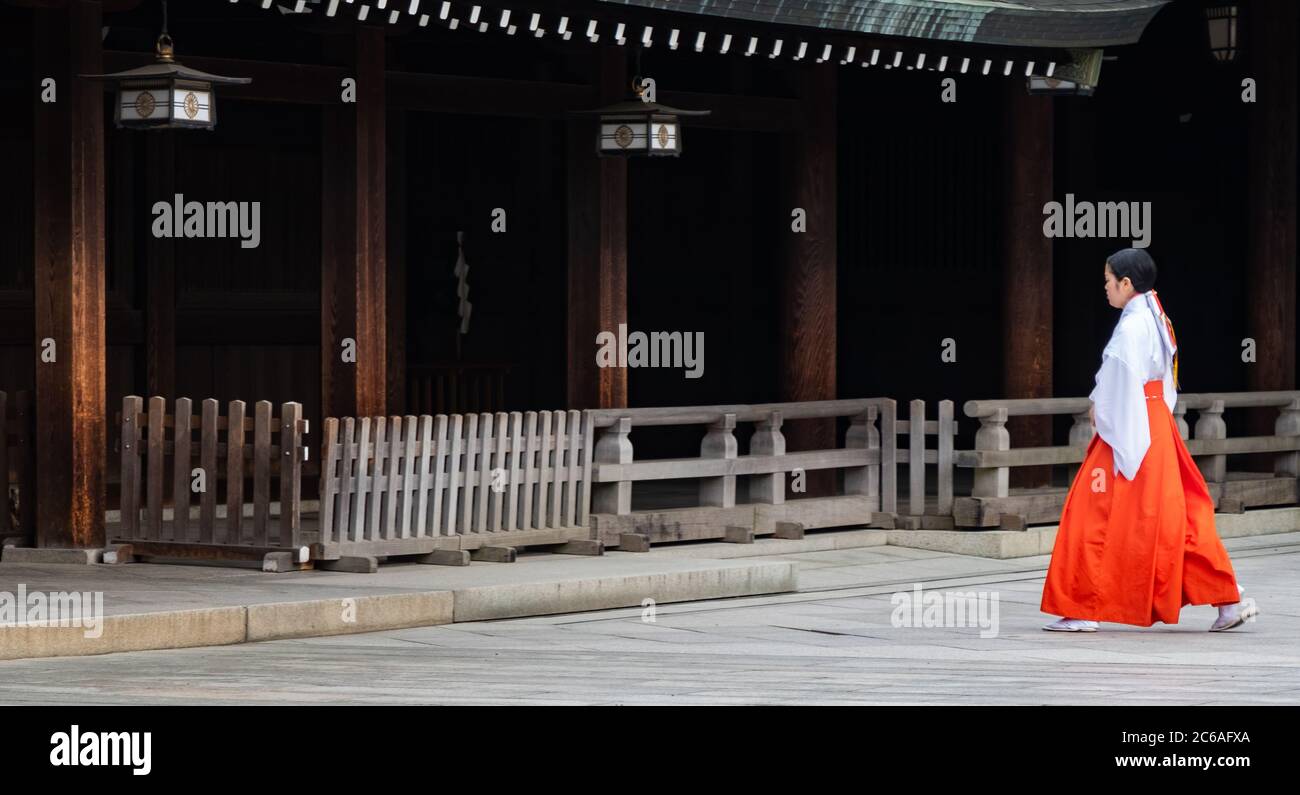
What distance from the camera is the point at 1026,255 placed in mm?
15289

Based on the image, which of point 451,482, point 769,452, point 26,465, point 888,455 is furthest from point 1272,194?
point 26,465

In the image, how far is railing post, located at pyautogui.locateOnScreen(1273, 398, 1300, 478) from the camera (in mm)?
16719

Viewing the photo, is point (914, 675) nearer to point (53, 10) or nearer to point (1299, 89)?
point (53, 10)

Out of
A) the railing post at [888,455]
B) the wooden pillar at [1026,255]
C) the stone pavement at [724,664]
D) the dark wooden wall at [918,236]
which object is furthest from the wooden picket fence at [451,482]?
the dark wooden wall at [918,236]

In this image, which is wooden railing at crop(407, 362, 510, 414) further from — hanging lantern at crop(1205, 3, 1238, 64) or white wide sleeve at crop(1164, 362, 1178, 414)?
white wide sleeve at crop(1164, 362, 1178, 414)

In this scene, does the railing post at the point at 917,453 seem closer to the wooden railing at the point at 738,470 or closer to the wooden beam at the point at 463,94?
the wooden railing at the point at 738,470

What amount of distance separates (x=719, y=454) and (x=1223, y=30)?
5376mm

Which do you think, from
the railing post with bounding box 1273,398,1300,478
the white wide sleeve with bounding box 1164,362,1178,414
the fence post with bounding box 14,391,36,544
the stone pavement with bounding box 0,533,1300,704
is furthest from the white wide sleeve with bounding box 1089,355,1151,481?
the railing post with bounding box 1273,398,1300,478

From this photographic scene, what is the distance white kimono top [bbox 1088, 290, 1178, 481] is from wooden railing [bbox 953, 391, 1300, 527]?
3901mm

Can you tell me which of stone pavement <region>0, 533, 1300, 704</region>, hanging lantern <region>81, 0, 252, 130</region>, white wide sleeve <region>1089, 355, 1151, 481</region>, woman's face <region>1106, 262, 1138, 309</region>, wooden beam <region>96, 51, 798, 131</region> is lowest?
stone pavement <region>0, 533, 1300, 704</region>

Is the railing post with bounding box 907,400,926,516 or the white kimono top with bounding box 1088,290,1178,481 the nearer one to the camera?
the white kimono top with bounding box 1088,290,1178,481

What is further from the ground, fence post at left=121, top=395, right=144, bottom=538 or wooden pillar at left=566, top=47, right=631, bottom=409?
wooden pillar at left=566, top=47, right=631, bottom=409

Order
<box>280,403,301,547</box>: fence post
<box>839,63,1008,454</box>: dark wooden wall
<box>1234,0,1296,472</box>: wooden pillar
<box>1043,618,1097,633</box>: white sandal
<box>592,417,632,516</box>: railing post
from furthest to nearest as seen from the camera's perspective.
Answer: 1. <box>839,63,1008,454</box>: dark wooden wall
2. <box>1234,0,1296,472</box>: wooden pillar
3. <box>592,417,632,516</box>: railing post
4. <box>280,403,301,547</box>: fence post
5. <box>1043,618,1097,633</box>: white sandal

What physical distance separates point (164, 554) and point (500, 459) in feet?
6.35
